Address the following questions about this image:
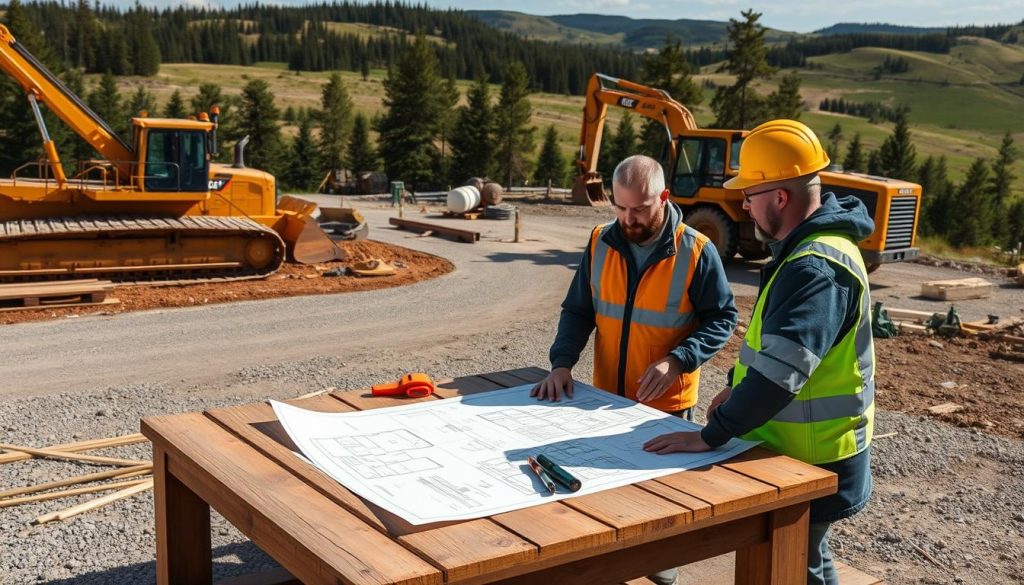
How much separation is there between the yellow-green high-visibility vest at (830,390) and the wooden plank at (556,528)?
2.72ft

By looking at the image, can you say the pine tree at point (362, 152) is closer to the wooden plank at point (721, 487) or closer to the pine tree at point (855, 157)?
the pine tree at point (855, 157)

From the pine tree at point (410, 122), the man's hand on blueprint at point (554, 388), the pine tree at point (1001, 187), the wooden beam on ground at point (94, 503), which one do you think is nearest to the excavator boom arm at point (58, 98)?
the wooden beam on ground at point (94, 503)

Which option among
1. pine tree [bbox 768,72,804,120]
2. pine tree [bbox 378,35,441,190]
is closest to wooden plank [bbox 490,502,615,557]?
pine tree [bbox 378,35,441,190]

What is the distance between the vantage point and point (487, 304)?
1501cm

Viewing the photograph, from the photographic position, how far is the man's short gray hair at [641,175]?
13.1 ft

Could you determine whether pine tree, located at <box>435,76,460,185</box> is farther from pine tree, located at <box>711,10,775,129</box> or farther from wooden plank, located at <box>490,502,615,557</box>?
wooden plank, located at <box>490,502,615,557</box>

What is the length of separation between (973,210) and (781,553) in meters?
76.3

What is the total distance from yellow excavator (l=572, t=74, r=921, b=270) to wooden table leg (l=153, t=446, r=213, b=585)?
1328 centimetres

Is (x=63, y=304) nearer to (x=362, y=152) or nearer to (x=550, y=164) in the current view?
(x=362, y=152)

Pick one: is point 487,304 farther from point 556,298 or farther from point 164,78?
point 164,78

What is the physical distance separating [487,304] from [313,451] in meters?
12.0

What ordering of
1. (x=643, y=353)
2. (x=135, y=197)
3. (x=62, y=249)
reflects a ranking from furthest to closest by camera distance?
(x=135, y=197), (x=62, y=249), (x=643, y=353)

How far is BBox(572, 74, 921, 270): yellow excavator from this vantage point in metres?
17.3

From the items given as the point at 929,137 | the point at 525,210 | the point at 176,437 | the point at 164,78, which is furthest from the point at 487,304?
the point at 929,137
